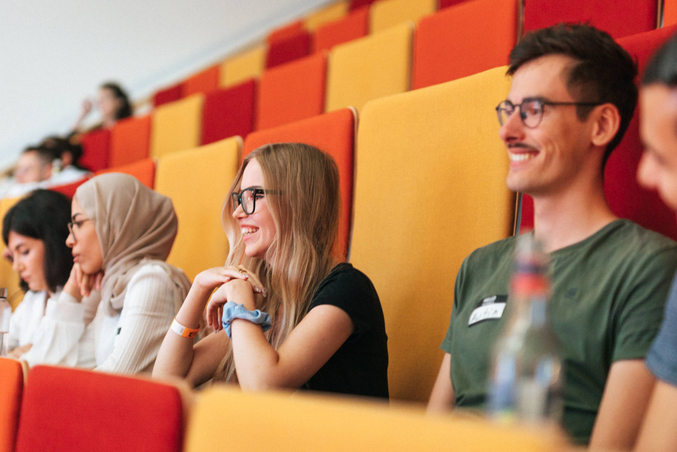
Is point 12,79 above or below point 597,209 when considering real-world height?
above

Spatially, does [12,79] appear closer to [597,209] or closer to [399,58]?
[399,58]

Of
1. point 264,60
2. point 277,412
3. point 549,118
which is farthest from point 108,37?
point 277,412

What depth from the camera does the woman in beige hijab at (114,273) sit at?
87cm

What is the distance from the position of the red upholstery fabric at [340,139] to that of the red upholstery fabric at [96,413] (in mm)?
464

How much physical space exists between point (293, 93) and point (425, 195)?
688 millimetres

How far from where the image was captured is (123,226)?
964 mm

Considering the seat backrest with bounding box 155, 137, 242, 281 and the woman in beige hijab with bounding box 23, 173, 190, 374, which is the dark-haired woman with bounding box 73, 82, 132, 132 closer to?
the seat backrest with bounding box 155, 137, 242, 281

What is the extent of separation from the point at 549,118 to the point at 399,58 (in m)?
0.71

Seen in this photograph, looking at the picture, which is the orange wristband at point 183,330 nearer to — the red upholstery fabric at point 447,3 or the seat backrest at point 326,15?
the red upholstery fabric at point 447,3

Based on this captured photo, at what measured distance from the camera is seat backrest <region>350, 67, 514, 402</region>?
2.46 ft

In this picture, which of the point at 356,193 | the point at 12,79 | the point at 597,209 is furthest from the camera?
the point at 12,79

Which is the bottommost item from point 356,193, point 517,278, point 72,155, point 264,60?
point 517,278

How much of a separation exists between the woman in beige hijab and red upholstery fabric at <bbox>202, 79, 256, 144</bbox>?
21.3 inches

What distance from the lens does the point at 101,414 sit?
461mm
